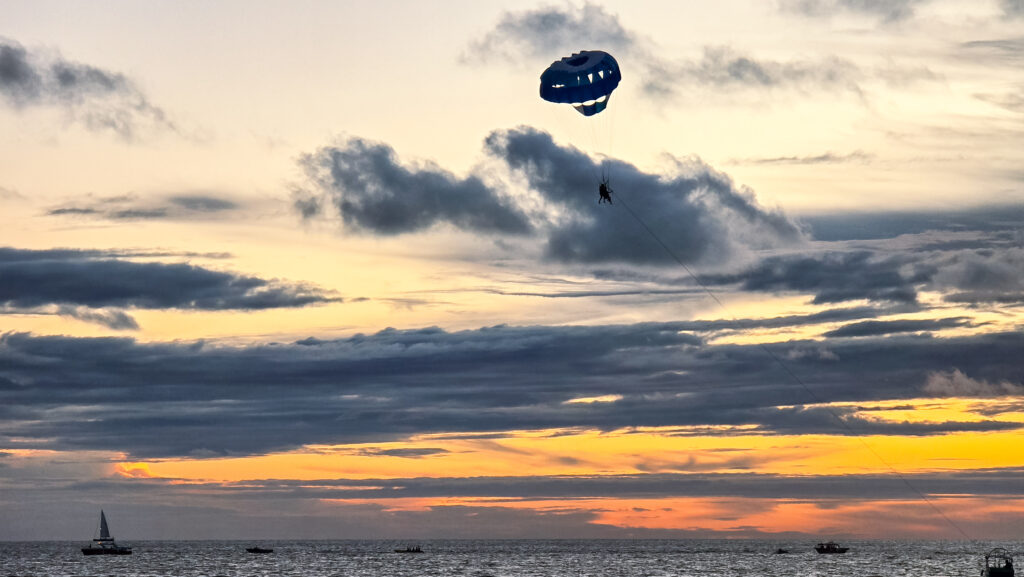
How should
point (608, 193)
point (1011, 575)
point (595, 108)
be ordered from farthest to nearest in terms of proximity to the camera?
point (1011, 575)
point (595, 108)
point (608, 193)

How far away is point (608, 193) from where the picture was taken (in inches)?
4274

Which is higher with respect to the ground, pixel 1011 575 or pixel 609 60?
pixel 609 60

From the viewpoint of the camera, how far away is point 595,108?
11788 centimetres

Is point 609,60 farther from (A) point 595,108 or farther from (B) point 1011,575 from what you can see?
(B) point 1011,575

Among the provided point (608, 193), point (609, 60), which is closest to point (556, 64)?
point (609, 60)

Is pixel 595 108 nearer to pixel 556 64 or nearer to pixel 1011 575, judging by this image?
pixel 556 64

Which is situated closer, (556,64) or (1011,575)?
(556,64)

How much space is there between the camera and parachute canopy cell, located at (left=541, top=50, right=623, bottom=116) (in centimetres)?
11512

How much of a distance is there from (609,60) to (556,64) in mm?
5338

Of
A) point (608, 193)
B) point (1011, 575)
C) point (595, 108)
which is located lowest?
point (1011, 575)

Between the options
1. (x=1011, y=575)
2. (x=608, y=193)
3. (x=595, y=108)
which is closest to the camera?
(x=608, y=193)

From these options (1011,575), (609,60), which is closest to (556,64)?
(609,60)

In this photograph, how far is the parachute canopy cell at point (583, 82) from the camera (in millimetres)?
115125

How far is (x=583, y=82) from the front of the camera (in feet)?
377
